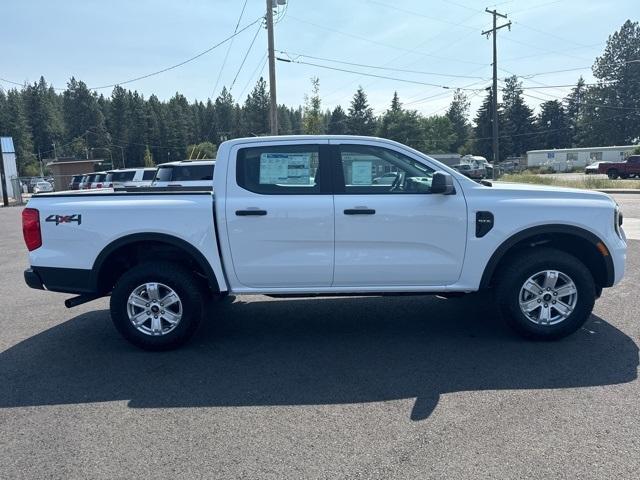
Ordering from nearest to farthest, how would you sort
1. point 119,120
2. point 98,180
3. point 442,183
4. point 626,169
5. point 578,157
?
point 442,183 → point 98,180 → point 626,169 → point 578,157 → point 119,120

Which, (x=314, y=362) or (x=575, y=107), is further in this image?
(x=575, y=107)

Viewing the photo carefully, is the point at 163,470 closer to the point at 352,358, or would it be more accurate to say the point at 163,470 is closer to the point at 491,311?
the point at 352,358

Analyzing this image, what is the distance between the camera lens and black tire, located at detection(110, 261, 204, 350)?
4.84 meters

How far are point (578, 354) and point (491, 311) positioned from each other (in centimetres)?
152

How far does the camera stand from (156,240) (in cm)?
480

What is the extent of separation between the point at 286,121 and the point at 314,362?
12166 centimetres

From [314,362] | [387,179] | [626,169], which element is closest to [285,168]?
[387,179]

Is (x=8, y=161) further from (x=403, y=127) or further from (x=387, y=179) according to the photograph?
(x=403, y=127)

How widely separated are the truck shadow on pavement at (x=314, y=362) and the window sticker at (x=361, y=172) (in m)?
1.57

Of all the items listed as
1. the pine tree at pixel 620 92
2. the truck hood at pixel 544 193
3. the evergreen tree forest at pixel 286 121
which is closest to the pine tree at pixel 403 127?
the evergreen tree forest at pixel 286 121

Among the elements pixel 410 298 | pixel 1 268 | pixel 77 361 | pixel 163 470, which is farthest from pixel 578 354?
pixel 1 268

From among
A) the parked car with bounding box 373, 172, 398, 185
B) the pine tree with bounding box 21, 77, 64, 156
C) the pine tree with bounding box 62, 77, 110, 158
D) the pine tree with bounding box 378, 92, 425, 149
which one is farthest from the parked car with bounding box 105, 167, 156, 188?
the pine tree with bounding box 21, 77, 64, 156

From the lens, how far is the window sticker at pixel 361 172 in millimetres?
4914

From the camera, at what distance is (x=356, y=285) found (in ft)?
16.1
